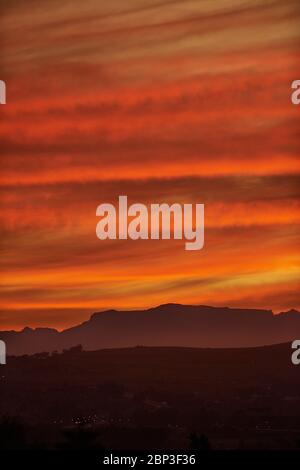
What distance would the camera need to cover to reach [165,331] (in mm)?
15789

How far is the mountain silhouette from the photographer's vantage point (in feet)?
51.8

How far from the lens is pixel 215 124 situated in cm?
1577

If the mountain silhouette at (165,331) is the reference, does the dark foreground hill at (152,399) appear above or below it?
below

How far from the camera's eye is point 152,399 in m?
15.8

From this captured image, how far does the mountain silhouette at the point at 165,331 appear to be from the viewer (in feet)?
51.8

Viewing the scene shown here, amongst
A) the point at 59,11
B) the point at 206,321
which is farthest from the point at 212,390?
the point at 59,11

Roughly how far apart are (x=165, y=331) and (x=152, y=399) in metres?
0.21

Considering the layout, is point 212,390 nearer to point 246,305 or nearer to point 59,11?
point 246,305

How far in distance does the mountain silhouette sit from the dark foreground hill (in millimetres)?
27

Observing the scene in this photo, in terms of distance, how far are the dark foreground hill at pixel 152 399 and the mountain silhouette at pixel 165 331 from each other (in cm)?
3

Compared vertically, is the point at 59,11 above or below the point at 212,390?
above

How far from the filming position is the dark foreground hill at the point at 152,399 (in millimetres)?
15742

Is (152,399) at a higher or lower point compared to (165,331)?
lower

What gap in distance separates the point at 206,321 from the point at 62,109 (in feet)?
2.52
